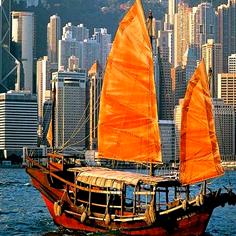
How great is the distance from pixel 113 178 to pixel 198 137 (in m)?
5.18

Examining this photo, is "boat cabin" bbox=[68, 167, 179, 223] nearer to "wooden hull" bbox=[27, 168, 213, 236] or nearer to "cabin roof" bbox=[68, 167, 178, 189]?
"cabin roof" bbox=[68, 167, 178, 189]

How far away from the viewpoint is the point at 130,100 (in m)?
38.9

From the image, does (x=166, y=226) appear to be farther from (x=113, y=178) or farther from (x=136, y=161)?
(x=136, y=161)

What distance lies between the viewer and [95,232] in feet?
120

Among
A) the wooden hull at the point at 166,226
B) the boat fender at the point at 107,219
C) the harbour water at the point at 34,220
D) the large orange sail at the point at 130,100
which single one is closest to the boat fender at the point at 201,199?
the wooden hull at the point at 166,226

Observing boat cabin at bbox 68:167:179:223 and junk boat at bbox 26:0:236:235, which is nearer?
junk boat at bbox 26:0:236:235

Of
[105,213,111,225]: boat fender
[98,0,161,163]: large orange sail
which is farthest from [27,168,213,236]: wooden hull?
[98,0,161,163]: large orange sail

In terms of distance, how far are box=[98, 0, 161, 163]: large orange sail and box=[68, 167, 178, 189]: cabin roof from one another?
182cm

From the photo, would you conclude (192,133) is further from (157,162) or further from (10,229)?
(10,229)

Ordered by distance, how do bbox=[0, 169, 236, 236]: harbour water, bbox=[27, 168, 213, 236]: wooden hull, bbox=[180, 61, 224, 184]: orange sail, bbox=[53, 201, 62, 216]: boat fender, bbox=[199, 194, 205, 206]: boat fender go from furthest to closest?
bbox=[0, 169, 236, 236]: harbour water, bbox=[53, 201, 62, 216]: boat fender, bbox=[180, 61, 224, 184]: orange sail, bbox=[27, 168, 213, 236]: wooden hull, bbox=[199, 194, 205, 206]: boat fender

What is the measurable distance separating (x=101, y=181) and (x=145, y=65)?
23.9 ft

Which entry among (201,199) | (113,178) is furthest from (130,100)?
(201,199)

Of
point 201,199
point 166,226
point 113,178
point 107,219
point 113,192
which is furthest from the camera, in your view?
point 113,192

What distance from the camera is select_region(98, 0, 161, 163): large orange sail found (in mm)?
37750
